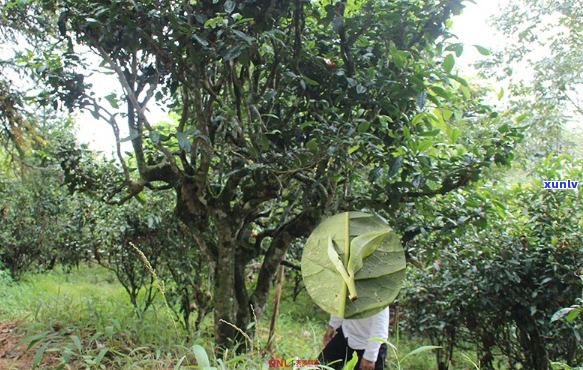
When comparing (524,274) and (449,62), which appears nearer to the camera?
(449,62)

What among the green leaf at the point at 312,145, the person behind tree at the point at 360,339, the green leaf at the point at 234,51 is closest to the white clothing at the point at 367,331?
the person behind tree at the point at 360,339

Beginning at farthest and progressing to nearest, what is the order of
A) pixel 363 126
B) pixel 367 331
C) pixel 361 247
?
1. pixel 367 331
2. pixel 363 126
3. pixel 361 247

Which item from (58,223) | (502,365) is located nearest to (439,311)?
(502,365)

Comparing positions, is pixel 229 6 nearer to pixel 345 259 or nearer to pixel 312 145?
pixel 312 145

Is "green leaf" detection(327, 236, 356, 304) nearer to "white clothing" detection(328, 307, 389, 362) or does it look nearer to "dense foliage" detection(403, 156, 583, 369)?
"white clothing" detection(328, 307, 389, 362)

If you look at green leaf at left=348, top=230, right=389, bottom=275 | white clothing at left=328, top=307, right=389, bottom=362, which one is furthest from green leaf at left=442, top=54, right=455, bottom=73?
white clothing at left=328, top=307, right=389, bottom=362

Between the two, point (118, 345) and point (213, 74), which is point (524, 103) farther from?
point (118, 345)

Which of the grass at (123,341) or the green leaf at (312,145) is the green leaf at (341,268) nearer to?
the grass at (123,341)

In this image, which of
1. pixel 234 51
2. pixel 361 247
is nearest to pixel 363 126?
pixel 234 51

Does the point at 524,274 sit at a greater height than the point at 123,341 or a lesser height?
greater

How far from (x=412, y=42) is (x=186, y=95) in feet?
4.98
